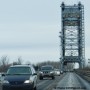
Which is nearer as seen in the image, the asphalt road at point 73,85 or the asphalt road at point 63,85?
the asphalt road at point 73,85

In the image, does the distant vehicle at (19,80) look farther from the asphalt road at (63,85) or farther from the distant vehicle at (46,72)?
the distant vehicle at (46,72)

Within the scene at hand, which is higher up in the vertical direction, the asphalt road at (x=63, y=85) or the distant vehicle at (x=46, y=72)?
the distant vehicle at (x=46, y=72)

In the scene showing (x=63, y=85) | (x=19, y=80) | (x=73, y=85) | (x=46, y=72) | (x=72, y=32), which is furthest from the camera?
(x=72, y=32)

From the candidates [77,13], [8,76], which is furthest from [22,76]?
[77,13]

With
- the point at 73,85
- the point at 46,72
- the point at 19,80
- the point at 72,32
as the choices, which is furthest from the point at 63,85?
the point at 72,32

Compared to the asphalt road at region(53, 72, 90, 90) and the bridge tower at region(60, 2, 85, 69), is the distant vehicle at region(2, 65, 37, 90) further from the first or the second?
the bridge tower at region(60, 2, 85, 69)

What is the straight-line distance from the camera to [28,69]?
27734 millimetres

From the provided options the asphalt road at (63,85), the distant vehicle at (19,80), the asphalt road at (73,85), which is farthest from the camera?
the asphalt road at (63,85)

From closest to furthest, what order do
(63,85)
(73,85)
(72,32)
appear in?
(73,85) < (63,85) < (72,32)

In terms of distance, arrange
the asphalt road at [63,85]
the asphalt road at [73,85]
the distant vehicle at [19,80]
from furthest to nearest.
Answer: the asphalt road at [63,85]
the asphalt road at [73,85]
the distant vehicle at [19,80]

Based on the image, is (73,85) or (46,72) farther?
(46,72)

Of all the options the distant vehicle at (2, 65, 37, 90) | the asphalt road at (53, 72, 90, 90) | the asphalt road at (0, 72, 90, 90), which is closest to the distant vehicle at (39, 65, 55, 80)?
the asphalt road at (0, 72, 90, 90)

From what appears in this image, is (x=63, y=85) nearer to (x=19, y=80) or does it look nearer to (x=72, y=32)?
(x=19, y=80)

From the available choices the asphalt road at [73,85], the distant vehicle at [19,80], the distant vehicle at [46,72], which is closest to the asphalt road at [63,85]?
the asphalt road at [73,85]
